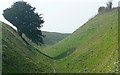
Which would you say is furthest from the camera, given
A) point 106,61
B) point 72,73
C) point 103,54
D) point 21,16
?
point 21,16

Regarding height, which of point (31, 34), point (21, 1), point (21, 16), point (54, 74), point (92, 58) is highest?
point (21, 1)

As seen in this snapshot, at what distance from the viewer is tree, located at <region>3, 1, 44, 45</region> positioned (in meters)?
61.0

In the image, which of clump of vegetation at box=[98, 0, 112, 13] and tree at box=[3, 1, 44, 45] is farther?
clump of vegetation at box=[98, 0, 112, 13]

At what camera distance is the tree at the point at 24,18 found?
6100 cm

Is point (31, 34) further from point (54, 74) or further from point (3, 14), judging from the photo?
point (54, 74)

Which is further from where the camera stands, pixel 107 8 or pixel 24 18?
pixel 107 8

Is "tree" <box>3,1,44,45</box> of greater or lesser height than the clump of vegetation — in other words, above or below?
below

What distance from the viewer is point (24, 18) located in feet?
200

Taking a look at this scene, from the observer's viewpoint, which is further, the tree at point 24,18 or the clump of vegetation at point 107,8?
the clump of vegetation at point 107,8

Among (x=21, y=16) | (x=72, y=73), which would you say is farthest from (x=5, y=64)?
(x=21, y=16)

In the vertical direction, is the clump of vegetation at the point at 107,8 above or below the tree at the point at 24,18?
above

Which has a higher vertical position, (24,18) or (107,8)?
(107,8)

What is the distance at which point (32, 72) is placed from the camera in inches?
1201

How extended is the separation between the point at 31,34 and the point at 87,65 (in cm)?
3112
